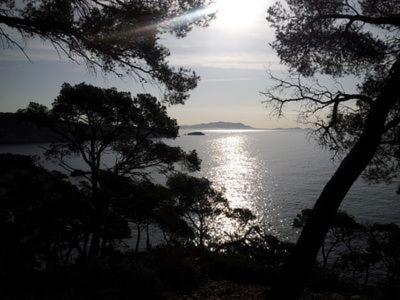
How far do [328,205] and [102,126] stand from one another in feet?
42.8

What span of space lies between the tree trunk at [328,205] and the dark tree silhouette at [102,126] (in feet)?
36.8

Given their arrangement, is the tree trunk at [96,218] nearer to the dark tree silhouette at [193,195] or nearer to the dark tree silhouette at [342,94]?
the dark tree silhouette at [342,94]

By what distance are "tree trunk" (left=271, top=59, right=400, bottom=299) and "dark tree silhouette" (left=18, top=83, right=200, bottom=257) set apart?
36.8 feet

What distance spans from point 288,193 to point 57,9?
87238 millimetres

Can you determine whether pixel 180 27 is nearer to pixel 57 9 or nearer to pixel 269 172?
pixel 57 9

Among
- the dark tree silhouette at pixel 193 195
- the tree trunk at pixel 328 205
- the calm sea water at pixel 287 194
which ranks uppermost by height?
the tree trunk at pixel 328 205

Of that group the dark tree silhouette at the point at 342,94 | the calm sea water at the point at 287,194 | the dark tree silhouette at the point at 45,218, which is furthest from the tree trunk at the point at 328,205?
the calm sea water at the point at 287,194

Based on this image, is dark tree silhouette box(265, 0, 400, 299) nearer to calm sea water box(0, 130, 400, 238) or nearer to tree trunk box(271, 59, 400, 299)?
tree trunk box(271, 59, 400, 299)

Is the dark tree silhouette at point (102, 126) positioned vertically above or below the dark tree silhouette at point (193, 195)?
above

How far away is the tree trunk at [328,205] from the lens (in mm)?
5832

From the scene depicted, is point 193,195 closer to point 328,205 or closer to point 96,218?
point 96,218

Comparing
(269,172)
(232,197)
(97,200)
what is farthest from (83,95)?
(269,172)

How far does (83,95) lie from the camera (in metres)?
15.7

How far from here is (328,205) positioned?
594cm
